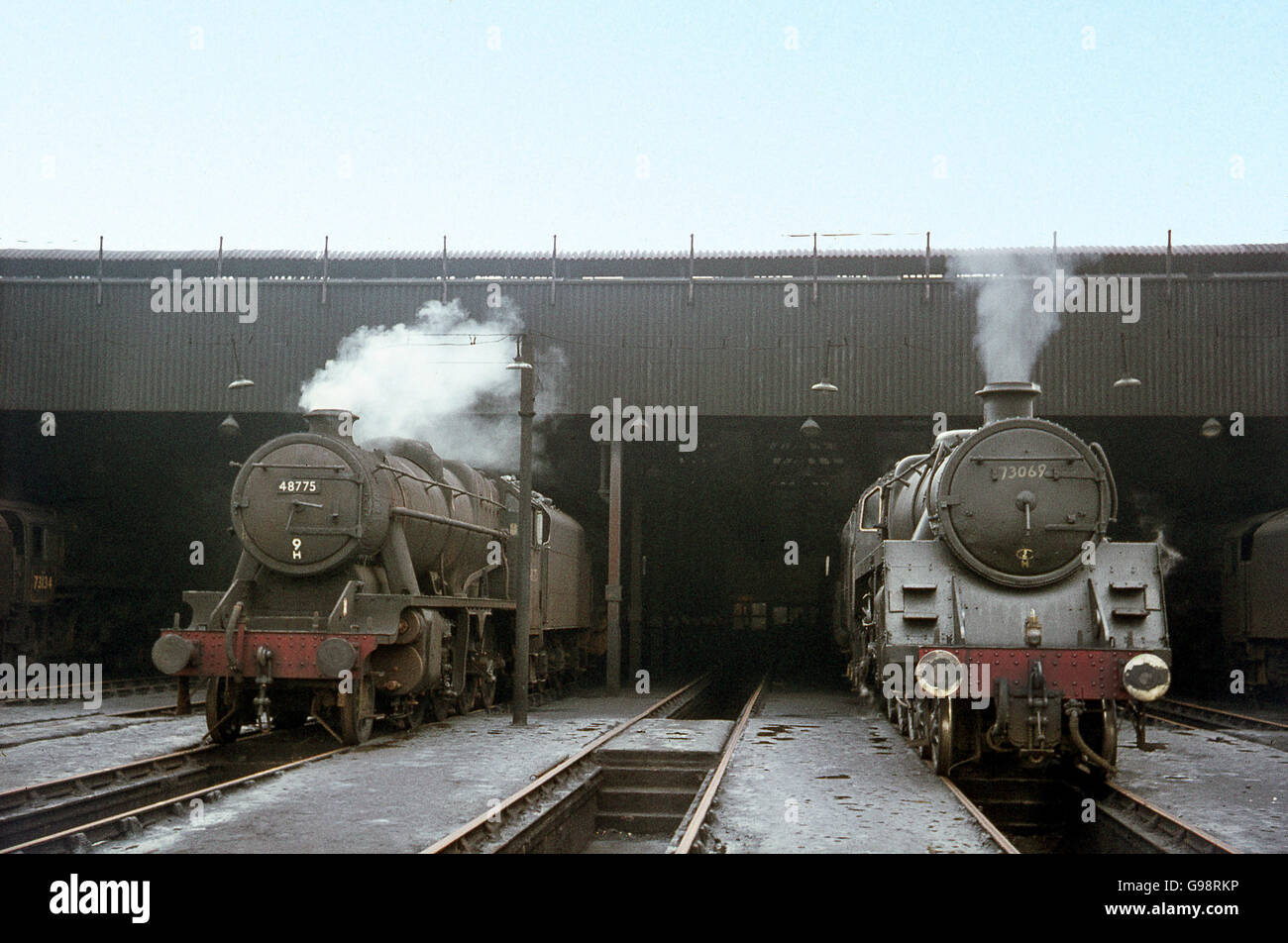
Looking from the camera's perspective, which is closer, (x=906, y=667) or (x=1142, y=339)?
(x=906, y=667)

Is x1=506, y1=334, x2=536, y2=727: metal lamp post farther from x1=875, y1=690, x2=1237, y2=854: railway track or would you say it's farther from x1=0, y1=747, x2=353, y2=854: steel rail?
x1=875, y1=690, x2=1237, y2=854: railway track

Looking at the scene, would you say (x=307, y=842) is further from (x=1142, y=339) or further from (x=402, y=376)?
(x=1142, y=339)

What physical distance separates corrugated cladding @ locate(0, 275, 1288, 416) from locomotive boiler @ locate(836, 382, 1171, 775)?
9603 mm

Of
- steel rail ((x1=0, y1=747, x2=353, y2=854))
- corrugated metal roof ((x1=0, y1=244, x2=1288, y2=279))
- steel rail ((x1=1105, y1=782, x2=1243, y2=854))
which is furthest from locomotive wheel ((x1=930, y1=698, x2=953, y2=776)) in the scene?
corrugated metal roof ((x1=0, y1=244, x2=1288, y2=279))

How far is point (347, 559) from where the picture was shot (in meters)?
10.3

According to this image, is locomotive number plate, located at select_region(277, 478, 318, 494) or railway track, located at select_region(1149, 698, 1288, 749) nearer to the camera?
locomotive number plate, located at select_region(277, 478, 318, 494)

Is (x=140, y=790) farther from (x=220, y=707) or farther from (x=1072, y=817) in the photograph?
(x=1072, y=817)

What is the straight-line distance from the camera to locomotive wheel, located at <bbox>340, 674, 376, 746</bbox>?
1002 centimetres

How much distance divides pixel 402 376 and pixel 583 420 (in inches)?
257

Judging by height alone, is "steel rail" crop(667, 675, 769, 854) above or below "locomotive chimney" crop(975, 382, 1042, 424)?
below

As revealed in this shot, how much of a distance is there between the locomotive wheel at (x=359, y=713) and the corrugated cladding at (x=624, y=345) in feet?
29.3

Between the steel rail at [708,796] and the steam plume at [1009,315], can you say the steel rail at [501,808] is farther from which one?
the steam plume at [1009,315]

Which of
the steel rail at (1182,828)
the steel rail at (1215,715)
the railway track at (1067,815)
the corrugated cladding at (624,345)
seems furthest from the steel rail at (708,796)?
the corrugated cladding at (624,345)
